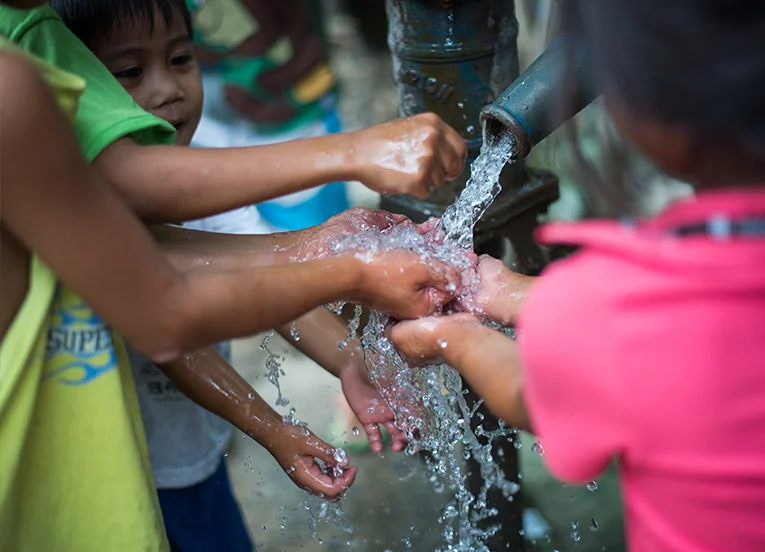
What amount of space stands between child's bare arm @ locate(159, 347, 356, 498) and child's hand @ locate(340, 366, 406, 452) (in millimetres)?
94

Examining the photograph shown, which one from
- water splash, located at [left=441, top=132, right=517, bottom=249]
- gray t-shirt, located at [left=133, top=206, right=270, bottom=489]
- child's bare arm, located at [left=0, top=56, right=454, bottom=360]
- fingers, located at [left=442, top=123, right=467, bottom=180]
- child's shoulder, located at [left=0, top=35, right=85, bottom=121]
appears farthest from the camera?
gray t-shirt, located at [left=133, top=206, right=270, bottom=489]

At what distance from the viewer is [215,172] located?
4.49 feet

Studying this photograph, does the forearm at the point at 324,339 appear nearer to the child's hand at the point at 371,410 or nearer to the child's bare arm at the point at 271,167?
the child's hand at the point at 371,410

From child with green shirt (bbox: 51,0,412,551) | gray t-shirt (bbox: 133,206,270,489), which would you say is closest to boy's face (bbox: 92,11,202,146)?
child with green shirt (bbox: 51,0,412,551)

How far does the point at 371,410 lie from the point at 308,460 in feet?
0.56

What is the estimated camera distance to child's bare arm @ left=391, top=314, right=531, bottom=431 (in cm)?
119

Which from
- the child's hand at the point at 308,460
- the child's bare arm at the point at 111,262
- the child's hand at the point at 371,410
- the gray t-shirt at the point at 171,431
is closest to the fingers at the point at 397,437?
the child's hand at the point at 371,410

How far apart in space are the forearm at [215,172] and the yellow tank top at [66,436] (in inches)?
6.8

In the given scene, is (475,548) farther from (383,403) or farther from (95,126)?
(95,126)

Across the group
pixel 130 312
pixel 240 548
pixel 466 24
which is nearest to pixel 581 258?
pixel 130 312

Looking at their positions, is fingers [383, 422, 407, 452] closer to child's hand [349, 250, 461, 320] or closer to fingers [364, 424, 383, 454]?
fingers [364, 424, 383, 454]

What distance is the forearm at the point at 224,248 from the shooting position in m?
1.51

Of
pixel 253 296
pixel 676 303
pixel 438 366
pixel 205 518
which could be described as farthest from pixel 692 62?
pixel 205 518

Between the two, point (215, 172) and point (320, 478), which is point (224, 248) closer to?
point (215, 172)
